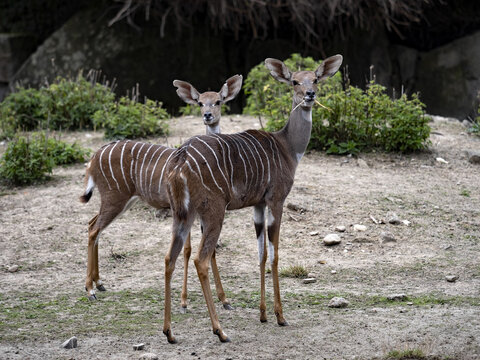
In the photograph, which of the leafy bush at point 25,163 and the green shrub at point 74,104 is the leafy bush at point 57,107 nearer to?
the green shrub at point 74,104

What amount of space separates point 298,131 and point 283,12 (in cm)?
733

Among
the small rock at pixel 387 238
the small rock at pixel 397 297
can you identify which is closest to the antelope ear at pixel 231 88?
the small rock at pixel 387 238

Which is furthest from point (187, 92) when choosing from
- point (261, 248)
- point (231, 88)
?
point (261, 248)

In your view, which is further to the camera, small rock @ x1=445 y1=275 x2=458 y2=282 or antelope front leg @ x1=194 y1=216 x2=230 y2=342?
small rock @ x1=445 y1=275 x2=458 y2=282

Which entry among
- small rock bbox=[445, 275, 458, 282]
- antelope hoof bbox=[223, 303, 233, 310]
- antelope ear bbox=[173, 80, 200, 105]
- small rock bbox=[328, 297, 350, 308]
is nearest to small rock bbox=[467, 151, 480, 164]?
small rock bbox=[445, 275, 458, 282]

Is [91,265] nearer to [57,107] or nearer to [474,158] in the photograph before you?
[474,158]

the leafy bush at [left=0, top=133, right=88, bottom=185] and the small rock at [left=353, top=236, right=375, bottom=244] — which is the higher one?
the leafy bush at [left=0, top=133, right=88, bottom=185]

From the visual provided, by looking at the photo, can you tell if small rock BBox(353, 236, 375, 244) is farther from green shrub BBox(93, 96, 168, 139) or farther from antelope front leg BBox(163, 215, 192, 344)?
green shrub BBox(93, 96, 168, 139)

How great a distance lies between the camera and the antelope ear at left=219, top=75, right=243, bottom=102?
223 inches

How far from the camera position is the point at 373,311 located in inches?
176

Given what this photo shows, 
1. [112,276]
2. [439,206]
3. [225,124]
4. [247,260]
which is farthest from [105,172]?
[225,124]

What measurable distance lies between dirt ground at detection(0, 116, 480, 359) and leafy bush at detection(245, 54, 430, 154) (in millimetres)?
198

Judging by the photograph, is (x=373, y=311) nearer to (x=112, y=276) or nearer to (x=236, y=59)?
(x=112, y=276)

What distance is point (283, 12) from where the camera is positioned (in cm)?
1177
